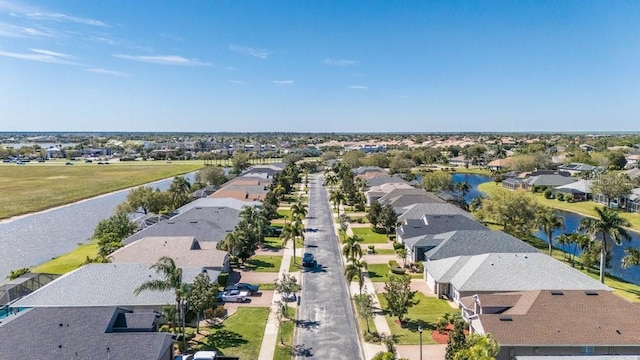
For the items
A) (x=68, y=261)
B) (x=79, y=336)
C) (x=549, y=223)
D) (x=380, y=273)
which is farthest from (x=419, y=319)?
(x=68, y=261)

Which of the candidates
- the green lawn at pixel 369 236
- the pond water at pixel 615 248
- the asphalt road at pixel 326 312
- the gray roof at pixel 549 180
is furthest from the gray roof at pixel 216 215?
the gray roof at pixel 549 180

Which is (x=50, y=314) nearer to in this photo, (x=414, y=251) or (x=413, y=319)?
(x=413, y=319)

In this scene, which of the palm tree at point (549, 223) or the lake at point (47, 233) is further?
the lake at point (47, 233)

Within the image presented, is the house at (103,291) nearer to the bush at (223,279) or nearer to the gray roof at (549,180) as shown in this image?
the bush at (223,279)

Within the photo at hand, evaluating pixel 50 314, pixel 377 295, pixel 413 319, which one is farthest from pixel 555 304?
pixel 50 314

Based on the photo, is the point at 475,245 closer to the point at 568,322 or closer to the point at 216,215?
the point at 568,322

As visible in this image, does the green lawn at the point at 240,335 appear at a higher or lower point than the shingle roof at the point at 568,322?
lower

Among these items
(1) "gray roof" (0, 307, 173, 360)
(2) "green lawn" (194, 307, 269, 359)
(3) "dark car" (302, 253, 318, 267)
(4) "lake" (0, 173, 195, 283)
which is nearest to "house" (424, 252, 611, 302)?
(3) "dark car" (302, 253, 318, 267)
